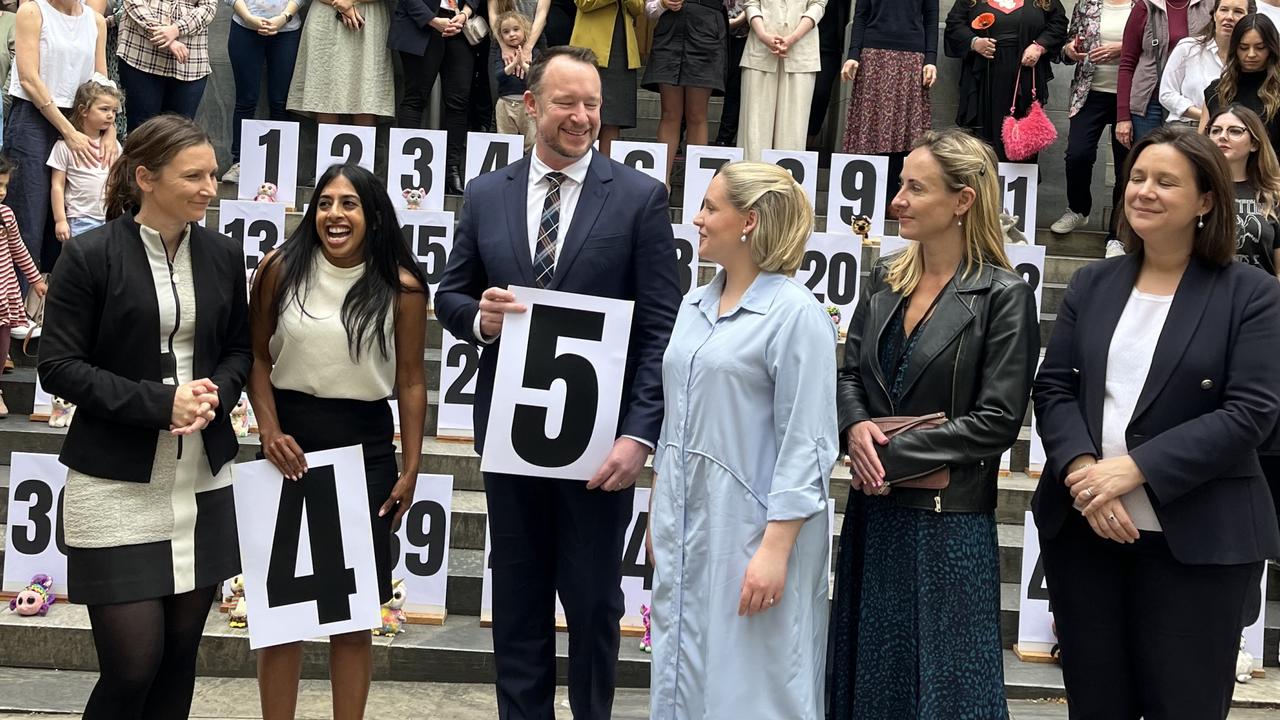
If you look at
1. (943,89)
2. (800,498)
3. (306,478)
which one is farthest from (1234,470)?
(943,89)

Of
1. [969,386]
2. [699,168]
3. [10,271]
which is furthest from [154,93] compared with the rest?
[969,386]

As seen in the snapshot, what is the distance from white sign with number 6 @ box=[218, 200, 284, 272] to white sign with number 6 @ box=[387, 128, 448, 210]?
0.79m

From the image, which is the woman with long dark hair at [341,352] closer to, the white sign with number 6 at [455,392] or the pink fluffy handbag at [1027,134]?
the white sign with number 6 at [455,392]

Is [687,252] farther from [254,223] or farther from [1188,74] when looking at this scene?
[1188,74]

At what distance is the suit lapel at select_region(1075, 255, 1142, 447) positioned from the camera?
306 cm

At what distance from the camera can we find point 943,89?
894cm

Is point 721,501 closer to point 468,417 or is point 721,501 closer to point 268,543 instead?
point 268,543

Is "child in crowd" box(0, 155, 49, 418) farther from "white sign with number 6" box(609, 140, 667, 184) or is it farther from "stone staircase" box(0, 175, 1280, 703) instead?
"white sign with number 6" box(609, 140, 667, 184)

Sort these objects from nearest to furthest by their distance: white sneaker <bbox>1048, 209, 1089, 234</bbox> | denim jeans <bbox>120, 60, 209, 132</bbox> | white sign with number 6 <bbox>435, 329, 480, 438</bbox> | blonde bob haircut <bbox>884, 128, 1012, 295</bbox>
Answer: blonde bob haircut <bbox>884, 128, 1012, 295</bbox> → white sign with number 6 <bbox>435, 329, 480, 438</bbox> → denim jeans <bbox>120, 60, 209, 132</bbox> → white sneaker <bbox>1048, 209, 1089, 234</bbox>

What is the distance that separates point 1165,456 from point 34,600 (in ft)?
12.3

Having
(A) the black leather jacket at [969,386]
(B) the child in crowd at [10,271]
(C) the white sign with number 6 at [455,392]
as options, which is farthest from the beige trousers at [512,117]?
(A) the black leather jacket at [969,386]

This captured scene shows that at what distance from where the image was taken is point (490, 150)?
683cm

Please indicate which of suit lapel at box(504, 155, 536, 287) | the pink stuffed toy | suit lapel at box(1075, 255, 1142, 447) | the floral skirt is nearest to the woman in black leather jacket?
suit lapel at box(1075, 255, 1142, 447)

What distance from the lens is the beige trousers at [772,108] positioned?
772 cm
